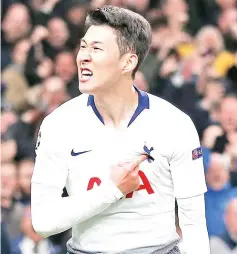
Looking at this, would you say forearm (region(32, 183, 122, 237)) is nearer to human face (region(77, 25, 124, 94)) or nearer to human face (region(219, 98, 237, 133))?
human face (region(77, 25, 124, 94))

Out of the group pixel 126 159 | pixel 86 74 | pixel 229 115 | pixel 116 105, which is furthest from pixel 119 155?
pixel 229 115

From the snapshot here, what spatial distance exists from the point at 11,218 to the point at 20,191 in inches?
8.6

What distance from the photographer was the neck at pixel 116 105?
3109 millimetres

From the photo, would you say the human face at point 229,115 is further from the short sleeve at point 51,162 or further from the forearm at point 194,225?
the short sleeve at point 51,162

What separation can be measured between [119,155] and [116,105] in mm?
203

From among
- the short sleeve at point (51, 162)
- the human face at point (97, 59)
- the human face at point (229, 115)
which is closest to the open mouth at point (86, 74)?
the human face at point (97, 59)

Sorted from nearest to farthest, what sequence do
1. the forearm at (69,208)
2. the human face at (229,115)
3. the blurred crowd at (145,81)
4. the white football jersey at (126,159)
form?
the forearm at (69,208), the white football jersey at (126,159), the blurred crowd at (145,81), the human face at (229,115)

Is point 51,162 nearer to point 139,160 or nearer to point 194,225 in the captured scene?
point 139,160

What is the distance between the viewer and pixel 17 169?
6.22 m

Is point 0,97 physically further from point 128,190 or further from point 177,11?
point 128,190

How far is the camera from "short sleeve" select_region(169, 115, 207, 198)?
306cm

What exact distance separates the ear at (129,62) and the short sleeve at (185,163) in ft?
0.94

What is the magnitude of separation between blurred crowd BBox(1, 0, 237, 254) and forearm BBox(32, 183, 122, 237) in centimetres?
270

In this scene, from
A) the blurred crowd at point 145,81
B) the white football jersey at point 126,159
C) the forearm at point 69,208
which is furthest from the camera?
the blurred crowd at point 145,81
